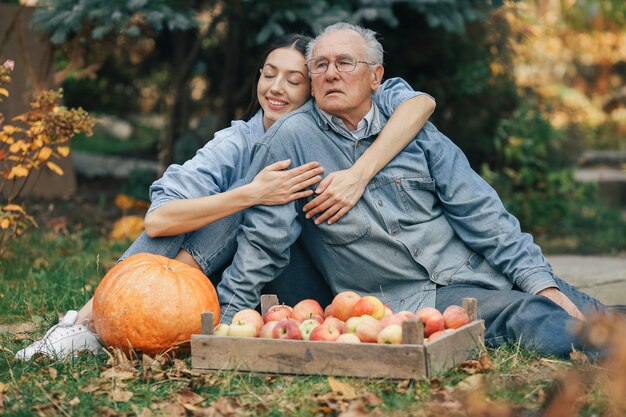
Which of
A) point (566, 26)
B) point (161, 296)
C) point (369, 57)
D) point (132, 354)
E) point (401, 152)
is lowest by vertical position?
point (132, 354)

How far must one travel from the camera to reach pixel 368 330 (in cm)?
333

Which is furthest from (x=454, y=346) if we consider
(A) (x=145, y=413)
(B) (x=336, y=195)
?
(A) (x=145, y=413)

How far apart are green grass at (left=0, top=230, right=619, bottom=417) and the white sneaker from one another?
5 cm

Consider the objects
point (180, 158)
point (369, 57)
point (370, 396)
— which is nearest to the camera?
point (370, 396)

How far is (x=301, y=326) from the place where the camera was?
3420 millimetres

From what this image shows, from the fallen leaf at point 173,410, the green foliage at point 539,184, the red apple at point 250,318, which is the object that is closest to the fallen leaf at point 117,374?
the fallen leaf at point 173,410

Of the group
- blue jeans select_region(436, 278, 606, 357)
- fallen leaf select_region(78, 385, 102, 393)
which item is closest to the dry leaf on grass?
fallen leaf select_region(78, 385, 102, 393)

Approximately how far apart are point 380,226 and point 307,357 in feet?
2.91

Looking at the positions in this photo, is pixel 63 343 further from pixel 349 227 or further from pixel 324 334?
pixel 349 227

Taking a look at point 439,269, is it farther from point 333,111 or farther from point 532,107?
point 532,107

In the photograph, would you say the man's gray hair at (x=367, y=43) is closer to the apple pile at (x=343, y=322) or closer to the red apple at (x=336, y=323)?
the apple pile at (x=343, y=322)

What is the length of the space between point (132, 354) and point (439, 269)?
1.37 meters

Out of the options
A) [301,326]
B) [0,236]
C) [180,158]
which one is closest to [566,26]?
[180,158]

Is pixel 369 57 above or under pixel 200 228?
above
